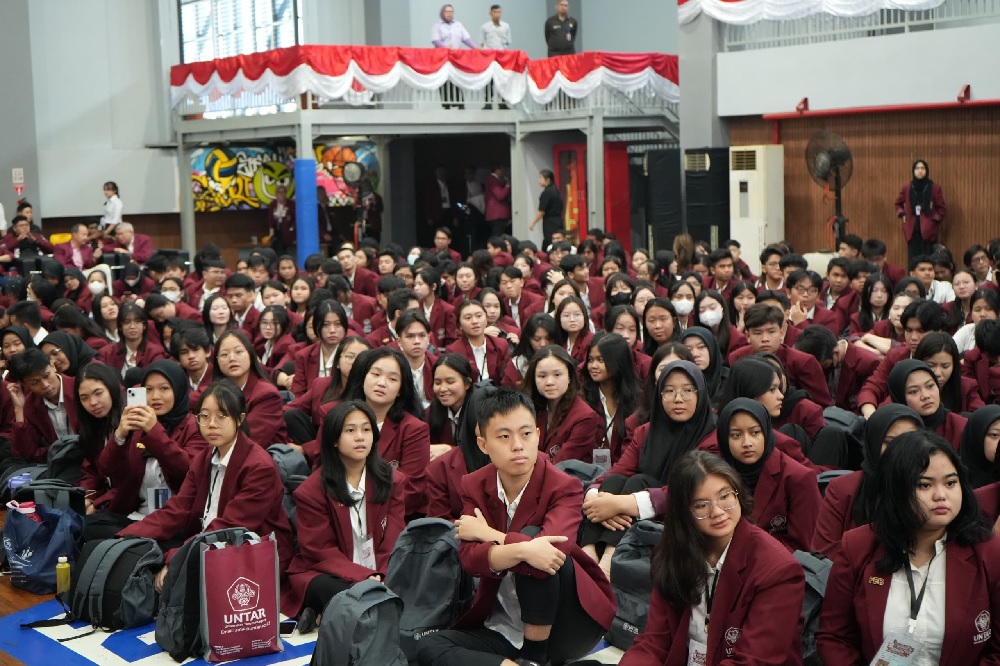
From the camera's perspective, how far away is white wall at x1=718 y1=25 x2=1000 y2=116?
510 inches

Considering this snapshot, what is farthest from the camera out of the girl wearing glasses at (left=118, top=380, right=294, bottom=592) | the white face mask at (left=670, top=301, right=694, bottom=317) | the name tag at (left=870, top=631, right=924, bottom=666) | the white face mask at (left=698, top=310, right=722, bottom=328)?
A: the white face mask at (left=670, top=301, right=694, bottom=317)

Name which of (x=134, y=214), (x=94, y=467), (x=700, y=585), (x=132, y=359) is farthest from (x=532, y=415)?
(x=134, y=214)

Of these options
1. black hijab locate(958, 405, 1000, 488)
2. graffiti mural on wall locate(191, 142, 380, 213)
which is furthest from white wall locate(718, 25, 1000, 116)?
black hijab locate(958, 405, 1000, 488)

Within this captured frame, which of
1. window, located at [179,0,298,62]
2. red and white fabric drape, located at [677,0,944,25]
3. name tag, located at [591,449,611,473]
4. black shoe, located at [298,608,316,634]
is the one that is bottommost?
black shoe, located at [298,608,316,634]

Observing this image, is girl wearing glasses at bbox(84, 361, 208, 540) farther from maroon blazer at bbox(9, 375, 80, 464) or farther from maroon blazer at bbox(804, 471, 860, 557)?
maroon blazer at bbox(804, 471, 860, 557)

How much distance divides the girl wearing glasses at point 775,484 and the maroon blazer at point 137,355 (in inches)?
197

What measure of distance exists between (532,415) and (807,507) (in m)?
1.21

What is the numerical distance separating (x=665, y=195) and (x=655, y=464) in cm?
1138

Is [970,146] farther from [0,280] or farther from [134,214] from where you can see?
[134,214]

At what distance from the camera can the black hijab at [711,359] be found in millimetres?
6508

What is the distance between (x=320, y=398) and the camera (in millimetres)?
6898

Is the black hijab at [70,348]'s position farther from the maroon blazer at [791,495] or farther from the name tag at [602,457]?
the maroon blazer at [791,495]

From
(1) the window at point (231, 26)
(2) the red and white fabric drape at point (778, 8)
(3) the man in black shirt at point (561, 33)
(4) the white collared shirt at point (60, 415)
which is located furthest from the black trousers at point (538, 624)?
(1) the window at point (231, 26)

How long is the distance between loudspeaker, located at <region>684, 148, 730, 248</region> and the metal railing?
4.66 ft
